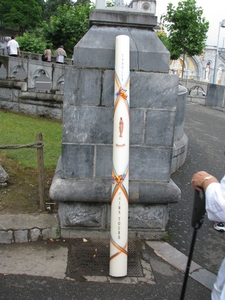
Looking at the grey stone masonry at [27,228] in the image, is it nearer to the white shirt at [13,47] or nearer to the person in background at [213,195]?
the person in background at [213,195]

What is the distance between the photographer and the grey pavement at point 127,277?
3.02 meters

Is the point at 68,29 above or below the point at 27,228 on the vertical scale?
above

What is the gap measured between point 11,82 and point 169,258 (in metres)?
8.05

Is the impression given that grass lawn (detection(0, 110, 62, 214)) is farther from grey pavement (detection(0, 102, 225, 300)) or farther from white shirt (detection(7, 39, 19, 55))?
white shirt (detection(7, 39, 19, 55))

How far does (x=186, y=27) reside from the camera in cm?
2555

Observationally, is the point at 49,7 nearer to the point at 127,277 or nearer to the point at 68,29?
the point at 68,29

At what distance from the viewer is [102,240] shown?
3818 millimetres

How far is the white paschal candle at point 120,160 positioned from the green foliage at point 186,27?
24.0 m

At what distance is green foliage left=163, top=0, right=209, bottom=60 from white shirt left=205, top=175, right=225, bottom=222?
82.3 feet

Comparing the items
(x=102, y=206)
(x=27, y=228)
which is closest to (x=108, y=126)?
(x=102, y=206)

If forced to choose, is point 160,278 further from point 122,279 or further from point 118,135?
point 118,135

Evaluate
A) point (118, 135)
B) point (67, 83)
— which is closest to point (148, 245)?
point (118, 135)

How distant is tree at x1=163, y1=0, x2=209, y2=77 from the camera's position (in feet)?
82.8

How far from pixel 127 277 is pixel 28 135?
4969mm
